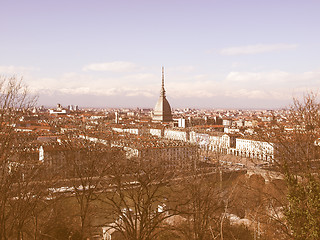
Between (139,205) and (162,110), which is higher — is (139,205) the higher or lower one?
the lower one

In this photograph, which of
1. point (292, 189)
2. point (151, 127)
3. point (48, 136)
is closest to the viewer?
point (292, 189)

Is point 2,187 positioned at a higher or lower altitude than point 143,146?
higher

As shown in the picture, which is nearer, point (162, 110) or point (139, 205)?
point (139, 205)

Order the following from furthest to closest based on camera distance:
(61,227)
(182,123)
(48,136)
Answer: (182,123)
(48,136)
(61,227)

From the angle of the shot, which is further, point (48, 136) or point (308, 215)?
point (48, 136)

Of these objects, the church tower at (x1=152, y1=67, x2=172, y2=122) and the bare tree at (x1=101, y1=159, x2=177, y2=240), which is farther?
the church tower at (x1=152, y1=67, x2=172, y2=122)

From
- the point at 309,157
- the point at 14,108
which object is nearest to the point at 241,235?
the point at 309,157

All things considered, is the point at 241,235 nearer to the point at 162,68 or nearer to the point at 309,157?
the point at 309,157

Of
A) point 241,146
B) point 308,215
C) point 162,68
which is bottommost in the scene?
point 241,146

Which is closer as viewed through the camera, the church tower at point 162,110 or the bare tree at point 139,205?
the bare tree at point 139,205

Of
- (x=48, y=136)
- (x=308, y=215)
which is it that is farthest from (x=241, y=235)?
(x=48, y=136)

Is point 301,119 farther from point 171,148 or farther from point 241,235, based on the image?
point 171,148
